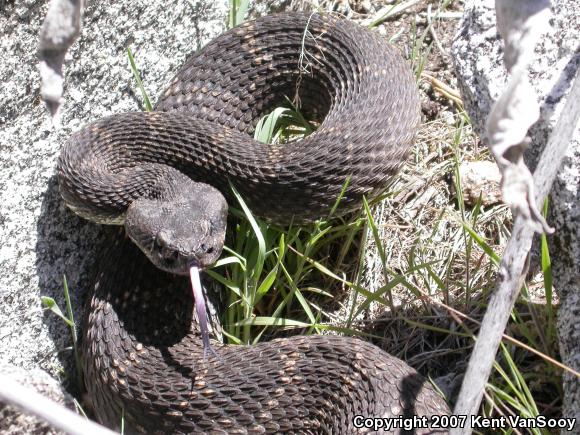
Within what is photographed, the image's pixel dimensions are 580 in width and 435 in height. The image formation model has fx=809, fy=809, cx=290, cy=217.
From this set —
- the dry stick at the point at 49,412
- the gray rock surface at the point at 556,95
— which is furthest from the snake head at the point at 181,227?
the dry stick at the point at 49,412

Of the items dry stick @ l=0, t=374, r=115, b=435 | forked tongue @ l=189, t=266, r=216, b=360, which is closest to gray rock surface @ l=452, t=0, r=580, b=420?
forked tongue @ l=189, t=266, r=216, b=360

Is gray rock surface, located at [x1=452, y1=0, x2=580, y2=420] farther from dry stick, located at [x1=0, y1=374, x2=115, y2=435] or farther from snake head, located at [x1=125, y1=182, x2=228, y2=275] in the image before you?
dry stick, located at [x1=0, y1=374, x2=115, y2=435]

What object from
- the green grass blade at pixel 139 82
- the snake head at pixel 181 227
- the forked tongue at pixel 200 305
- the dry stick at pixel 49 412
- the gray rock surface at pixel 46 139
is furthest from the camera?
the green grass blade at pixel 139 82

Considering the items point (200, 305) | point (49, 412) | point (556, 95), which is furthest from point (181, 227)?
point (49, 412)

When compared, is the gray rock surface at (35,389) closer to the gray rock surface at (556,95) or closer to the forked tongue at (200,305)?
the forked tongue at (200,305)

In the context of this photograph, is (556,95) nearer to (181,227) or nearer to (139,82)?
(181,227)

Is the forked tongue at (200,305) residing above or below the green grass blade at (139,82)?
below
